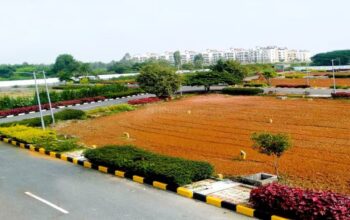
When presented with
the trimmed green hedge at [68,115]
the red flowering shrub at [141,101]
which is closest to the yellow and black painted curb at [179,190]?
the trimmed green hedge at [68,115]

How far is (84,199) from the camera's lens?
10641 millimetres

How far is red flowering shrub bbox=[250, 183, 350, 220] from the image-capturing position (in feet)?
25.1

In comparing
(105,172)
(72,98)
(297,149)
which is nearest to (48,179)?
(105,172)

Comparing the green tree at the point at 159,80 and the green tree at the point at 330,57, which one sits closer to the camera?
the green tree at the point at 159,80

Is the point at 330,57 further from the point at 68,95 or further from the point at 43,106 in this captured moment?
the point at 43,106

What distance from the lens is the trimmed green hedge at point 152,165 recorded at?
1118cm

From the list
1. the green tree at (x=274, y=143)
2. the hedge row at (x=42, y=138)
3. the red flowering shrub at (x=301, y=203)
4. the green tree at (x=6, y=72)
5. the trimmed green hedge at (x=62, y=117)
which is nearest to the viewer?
the red flowering shrub at (x=301, y=203)

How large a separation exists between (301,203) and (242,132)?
12.3 metres

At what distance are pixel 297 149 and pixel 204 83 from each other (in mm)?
27307

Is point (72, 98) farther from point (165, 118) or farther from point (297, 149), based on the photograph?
point (297, 149)

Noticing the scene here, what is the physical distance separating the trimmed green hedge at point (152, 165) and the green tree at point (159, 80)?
23.1 m

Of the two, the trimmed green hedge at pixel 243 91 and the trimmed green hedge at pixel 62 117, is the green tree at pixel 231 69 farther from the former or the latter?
the trimmed green hedge at pixel 62 117

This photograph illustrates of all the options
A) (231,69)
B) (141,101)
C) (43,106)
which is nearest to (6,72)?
(43,106)

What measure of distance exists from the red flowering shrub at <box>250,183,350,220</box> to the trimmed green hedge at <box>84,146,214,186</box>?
2516 mm
